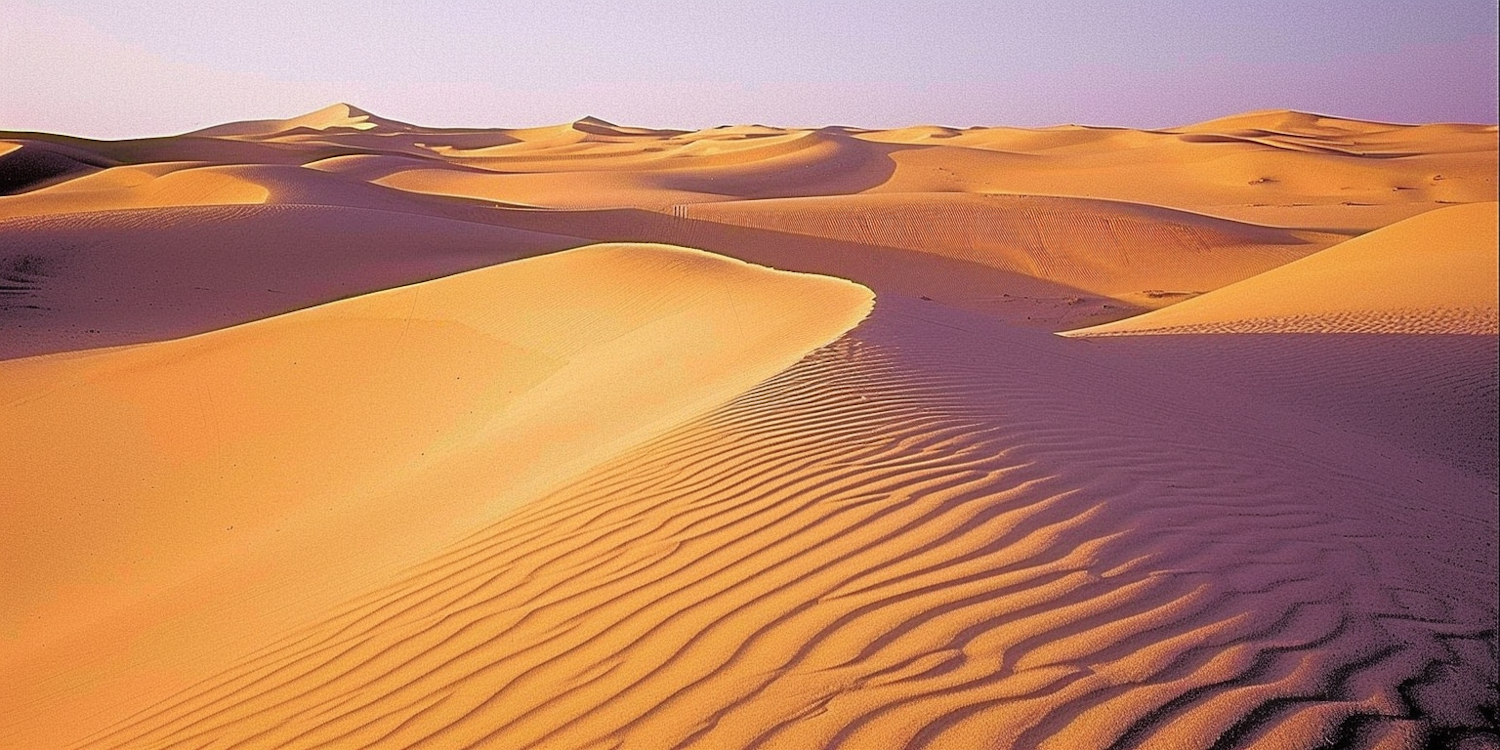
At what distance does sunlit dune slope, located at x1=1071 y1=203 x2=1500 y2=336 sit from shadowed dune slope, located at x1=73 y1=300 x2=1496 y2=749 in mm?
7411

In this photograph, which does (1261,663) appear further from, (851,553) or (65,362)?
(65,362)

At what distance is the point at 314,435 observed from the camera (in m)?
8.16

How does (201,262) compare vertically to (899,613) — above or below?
above

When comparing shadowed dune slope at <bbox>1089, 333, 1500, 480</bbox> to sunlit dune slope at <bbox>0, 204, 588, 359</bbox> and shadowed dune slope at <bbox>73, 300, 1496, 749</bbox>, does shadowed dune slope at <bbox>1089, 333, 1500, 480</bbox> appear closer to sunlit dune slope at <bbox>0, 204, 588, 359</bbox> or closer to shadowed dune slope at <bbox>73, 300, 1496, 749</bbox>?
shadowed dune slope at <bbox>73, 300, 1496, 749</bbox>

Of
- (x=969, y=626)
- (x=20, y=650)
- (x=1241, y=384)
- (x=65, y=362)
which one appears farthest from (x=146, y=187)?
(x=969, y=626)

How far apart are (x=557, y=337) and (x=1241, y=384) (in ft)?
21.9

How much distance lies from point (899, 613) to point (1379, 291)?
1286cm

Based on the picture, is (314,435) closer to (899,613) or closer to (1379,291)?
(899,613)

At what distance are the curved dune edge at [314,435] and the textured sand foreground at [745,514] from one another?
0.05m

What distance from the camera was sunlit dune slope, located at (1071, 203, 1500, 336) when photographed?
11.3 metres

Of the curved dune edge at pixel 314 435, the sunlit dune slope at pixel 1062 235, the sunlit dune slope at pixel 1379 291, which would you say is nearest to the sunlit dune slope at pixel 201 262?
the curved dune edge at pixel 314 435

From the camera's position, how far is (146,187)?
28.5m

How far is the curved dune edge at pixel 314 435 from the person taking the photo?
452 centimetres

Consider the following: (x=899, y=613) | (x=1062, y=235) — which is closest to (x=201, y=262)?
(x=899, y=613)
